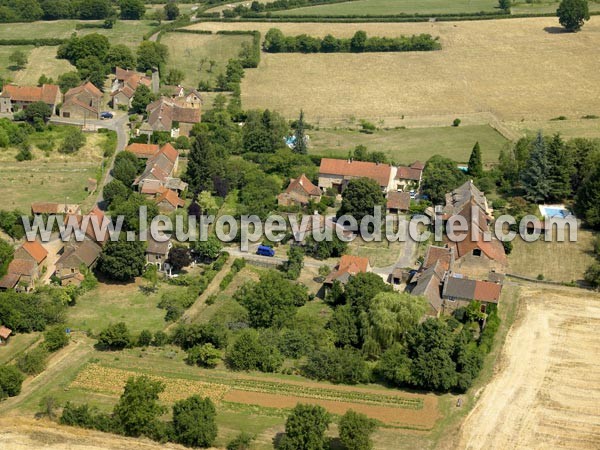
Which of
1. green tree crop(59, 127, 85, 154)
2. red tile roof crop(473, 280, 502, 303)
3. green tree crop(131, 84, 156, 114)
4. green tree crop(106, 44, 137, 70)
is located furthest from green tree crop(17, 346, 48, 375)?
green tree crop(106, 44, 137, 70)

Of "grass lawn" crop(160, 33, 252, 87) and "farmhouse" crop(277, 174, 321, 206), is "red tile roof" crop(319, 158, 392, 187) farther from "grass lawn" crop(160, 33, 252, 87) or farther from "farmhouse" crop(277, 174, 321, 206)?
"grass lawn" crop(160, 33, 252, 87)

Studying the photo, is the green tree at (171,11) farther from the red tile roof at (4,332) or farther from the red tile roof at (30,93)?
the red tile roof at (4,332)

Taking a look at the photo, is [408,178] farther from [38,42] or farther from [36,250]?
[38,42]

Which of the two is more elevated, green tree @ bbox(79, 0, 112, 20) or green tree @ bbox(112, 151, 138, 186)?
green tree @ bbox(79, 0, 112, 20)

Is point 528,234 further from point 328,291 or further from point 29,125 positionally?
point 29,125

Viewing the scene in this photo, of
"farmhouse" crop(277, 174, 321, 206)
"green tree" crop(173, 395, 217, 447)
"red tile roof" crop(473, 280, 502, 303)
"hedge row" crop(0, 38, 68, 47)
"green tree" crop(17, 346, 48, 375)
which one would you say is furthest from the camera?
"hedge row" crop(0, 38, 68, 47)

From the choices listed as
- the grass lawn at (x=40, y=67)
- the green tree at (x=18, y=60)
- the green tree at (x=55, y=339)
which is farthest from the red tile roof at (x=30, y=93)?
the green tree at (x=55, y=339)
